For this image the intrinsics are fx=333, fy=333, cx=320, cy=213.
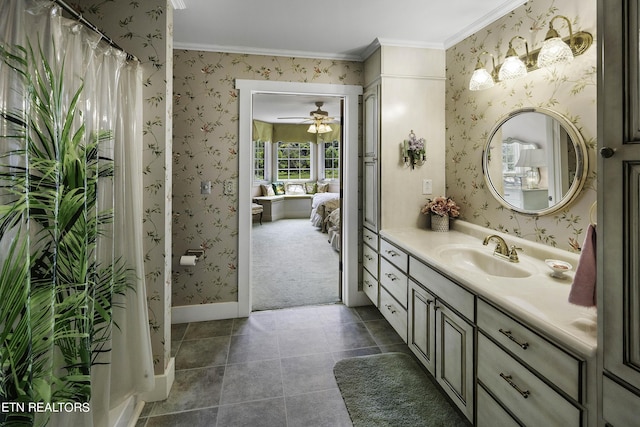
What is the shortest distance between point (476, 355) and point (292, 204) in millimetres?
7470

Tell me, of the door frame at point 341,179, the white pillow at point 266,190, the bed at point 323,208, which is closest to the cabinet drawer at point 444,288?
the door frame at point 341,179

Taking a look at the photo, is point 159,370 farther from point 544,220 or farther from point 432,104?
point 432,104

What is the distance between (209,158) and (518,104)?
2329mm

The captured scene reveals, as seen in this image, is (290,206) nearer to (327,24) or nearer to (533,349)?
(327,24)

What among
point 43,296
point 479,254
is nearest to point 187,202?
point 43,296

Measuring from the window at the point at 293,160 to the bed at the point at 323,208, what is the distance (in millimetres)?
1388

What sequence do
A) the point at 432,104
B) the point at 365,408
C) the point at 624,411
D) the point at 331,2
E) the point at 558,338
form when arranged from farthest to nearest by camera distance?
the point at 432,104, the point at 331,2, the point at 365,408, the point at 558,338, the point at 624,411

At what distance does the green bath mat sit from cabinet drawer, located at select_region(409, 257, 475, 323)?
618 millimetres

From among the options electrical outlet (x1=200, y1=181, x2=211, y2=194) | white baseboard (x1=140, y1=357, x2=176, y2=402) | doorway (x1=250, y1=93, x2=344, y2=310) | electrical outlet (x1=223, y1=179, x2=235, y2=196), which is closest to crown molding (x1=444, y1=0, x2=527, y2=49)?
doorway (x1=250, y1=93, x2=344, y2=310)

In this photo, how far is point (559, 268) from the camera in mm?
1523

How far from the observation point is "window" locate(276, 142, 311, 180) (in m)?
8.86

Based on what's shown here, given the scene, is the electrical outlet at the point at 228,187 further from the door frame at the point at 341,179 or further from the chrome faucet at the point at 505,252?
the chrome faucet at the point at 505,252

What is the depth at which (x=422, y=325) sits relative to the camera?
78.0 inches

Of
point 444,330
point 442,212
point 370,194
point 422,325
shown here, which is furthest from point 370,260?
point 444,330
